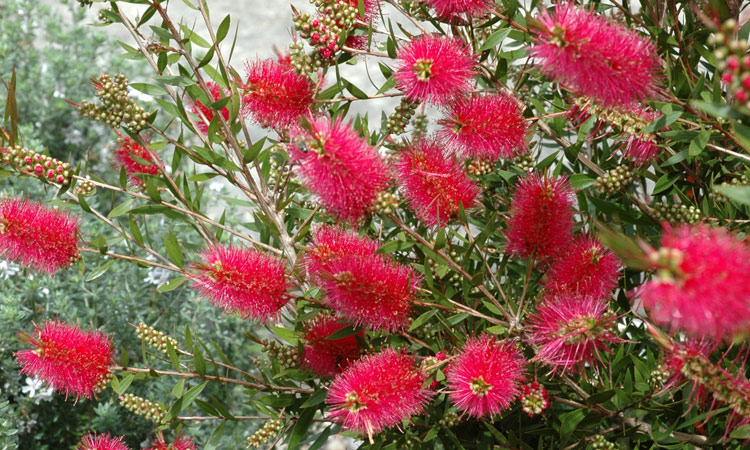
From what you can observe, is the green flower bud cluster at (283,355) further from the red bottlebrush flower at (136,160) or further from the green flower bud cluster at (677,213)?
the green flower bud cluster at (677,213)

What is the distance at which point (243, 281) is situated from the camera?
667 mm

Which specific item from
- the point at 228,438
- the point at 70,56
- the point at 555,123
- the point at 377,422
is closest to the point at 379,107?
the point at 70,56

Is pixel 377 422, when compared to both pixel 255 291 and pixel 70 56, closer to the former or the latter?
pixel 255 291

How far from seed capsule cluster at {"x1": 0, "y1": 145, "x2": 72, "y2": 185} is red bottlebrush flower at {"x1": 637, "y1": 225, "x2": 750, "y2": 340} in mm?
544

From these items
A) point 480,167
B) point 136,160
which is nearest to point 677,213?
point 480,167

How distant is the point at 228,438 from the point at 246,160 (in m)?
0.66

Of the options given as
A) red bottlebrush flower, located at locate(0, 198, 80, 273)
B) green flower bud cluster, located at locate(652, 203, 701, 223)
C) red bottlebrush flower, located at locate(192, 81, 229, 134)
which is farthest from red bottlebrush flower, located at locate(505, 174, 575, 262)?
red bottlebrush flower, located at locate(0, 198, 80, 273)

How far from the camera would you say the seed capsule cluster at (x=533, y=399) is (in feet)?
2.10

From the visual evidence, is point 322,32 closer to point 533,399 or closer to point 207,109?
point 207,109

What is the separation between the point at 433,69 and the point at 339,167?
13 centimetres

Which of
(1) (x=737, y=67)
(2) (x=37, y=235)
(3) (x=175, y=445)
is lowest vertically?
(3) (x=175, y=445)

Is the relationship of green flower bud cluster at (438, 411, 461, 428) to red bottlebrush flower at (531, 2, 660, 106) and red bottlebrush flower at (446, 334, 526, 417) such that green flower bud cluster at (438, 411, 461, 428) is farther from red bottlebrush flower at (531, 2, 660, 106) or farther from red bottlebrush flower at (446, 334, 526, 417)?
red bottlebrush flower at (531, 2, 660, 106)

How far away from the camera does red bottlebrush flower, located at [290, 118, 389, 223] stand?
1.81 ft

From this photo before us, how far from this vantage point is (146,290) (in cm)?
139
